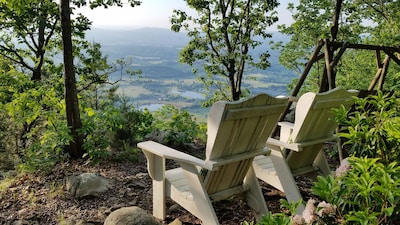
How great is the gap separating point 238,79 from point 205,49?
1621 mm

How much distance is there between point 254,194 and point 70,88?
246 centimetres

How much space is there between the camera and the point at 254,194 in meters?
2.74

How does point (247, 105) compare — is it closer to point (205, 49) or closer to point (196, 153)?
point (196, 153)

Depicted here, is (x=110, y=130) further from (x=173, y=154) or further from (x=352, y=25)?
(x=352, y=25)

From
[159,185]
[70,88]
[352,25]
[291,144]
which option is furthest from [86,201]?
[352,25]

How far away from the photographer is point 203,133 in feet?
18.4

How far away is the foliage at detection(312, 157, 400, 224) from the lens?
99cm

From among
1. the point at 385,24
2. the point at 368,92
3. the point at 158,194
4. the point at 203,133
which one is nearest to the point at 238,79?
the point at 385,24

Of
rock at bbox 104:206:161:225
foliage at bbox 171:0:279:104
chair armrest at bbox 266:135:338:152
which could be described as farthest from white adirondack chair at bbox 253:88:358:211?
foliage at bbox 171:0:279:104

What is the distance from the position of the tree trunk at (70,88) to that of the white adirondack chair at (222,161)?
66.9 inches

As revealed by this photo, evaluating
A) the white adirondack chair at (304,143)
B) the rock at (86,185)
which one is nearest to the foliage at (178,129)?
the rock at (86,185)

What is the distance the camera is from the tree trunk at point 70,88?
12.8ft

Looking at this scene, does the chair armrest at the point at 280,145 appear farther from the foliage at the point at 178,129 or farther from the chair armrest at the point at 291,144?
the foliage at the point at 178,129

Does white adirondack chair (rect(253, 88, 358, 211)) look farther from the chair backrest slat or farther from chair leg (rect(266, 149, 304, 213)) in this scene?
the chair backrest slat
